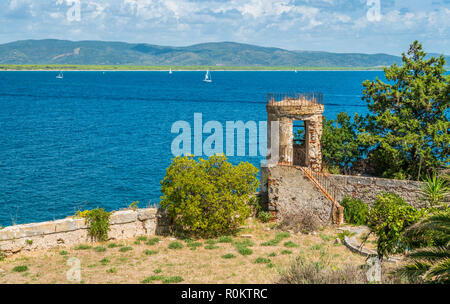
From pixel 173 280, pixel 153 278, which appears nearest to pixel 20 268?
pixel 153 278

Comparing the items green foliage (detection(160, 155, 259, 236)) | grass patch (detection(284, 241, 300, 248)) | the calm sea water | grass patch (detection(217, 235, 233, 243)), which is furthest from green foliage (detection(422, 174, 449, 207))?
the calm sea water

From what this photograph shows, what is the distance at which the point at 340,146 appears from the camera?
22.1 metres

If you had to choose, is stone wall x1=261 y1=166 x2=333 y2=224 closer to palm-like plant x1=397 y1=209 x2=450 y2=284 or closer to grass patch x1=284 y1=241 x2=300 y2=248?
grass patch x1=284 y1=241 x2=300 y2=248

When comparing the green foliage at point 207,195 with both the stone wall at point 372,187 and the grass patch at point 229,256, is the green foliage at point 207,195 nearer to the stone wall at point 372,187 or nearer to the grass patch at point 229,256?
the grass patch at point 229,256

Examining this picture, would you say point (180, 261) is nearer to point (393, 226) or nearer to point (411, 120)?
point (393, 226)

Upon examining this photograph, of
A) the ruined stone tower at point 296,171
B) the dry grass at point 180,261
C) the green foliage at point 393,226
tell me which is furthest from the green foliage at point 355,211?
the green foliage at point 393,226

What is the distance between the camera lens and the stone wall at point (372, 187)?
1908 centimetres

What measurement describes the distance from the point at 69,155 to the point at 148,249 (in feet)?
111

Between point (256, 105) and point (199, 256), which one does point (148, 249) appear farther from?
point (256, 105)

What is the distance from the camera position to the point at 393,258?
15062 millimetres

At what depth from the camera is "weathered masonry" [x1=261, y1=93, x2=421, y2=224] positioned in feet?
64.5

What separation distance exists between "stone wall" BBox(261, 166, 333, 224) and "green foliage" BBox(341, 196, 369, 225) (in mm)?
1026

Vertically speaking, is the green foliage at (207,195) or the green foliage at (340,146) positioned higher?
the green foliage at (340,146)

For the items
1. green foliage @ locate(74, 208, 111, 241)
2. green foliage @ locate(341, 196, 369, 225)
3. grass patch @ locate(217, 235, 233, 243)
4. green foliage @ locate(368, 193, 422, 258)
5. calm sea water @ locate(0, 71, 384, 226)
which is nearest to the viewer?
green foliage @ locate(368, 193, 422, 258)
